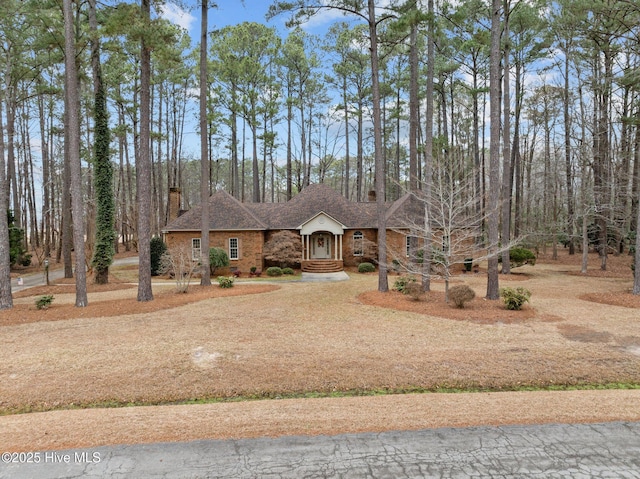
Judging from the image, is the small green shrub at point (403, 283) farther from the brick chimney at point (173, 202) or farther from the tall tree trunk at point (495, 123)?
the brick chimney at point (173, 202)

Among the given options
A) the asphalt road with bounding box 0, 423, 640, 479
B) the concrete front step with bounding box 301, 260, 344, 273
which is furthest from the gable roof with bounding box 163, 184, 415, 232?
the asphalt road with bounding box 0, 423, 640, 479

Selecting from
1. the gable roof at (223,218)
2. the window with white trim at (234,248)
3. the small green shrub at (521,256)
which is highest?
the gable roof at (223,218)

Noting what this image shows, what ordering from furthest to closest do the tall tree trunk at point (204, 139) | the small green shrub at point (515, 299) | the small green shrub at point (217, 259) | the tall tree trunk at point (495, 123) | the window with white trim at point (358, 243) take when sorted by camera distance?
the window with white trim at point (358, 243), the small green shrub at point (217, 259), the tall tree trunk at point (204, 139), the tall tree trunk at point (495, 123), the small green shrub at point (515, 299)

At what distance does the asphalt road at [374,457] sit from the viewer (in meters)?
3.70

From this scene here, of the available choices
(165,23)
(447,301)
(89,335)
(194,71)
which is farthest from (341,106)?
(89,335)

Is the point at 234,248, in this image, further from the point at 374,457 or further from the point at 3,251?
the point at 374,457

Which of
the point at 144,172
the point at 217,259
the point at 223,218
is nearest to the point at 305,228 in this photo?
the point at 223,218

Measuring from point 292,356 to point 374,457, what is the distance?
365 cm

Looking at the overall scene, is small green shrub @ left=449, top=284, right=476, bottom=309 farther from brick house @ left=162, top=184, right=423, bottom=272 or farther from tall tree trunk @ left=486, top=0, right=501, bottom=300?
brick house @ left=162, top=184, right=423, bottom=272

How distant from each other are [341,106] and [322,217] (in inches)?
605

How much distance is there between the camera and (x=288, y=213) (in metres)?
24.7

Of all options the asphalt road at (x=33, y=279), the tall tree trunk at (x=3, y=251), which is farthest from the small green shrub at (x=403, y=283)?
the asphalt road at (x=33, y=279)

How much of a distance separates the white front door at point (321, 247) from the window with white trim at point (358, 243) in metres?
1.84

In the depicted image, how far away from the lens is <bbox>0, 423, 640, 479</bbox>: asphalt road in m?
3.70
